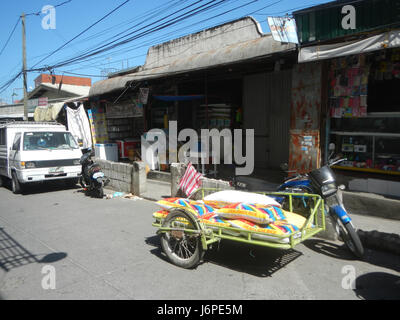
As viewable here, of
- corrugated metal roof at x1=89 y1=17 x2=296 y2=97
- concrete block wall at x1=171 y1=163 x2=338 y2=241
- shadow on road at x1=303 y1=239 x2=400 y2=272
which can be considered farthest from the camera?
corrugated metal roof at x1=89 y1=17 x2=296 y2=97

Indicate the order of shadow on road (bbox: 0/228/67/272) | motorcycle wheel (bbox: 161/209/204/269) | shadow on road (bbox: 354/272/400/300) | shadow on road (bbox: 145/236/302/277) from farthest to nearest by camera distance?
1. shadow on road (bbox: 0/228/67/272)
2. shadow on road (bbox: 145/236/302/277)
3. motorcycle wheel (bbox: 161/209/204/269)
4. shadow on road (bbox: 354/272/400/300)

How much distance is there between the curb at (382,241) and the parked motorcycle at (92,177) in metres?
6.89

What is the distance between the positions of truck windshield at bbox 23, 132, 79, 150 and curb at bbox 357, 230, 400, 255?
9148 millimetres

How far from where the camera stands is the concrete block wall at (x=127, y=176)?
9602 mm

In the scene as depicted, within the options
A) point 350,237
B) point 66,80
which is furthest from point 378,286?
point 66,80

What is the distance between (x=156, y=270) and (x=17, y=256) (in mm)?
2314

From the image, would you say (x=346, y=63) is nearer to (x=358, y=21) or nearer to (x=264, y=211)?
(x=358, y=21)

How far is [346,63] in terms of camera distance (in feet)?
23.7

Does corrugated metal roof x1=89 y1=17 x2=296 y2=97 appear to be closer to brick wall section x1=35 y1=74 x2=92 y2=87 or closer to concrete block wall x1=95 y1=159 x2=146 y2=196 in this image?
concrete block wall x1=95 y1=159 x2=146 y2=196

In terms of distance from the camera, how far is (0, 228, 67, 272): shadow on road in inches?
189

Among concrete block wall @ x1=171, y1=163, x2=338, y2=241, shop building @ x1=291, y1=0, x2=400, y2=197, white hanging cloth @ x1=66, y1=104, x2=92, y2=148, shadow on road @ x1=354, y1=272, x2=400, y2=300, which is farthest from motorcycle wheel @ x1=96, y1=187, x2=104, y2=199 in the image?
shadow on road @ x1=354, y1=272, x2=400, y2=300

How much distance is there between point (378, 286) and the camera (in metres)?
3.94

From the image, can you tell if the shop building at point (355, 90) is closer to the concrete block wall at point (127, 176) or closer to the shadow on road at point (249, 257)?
the shadow on road at point (249, 257)

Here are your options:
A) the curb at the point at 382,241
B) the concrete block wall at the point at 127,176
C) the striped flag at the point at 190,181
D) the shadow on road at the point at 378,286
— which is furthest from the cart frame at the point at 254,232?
the concrete block wall at the point at 127,176
